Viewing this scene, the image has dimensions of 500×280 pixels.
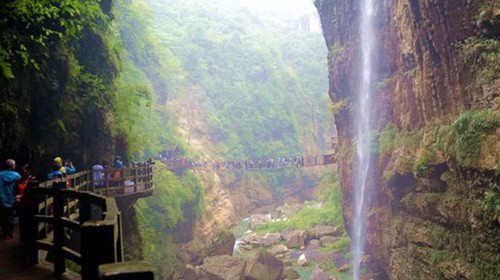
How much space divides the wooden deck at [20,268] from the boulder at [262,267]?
59.5 feet

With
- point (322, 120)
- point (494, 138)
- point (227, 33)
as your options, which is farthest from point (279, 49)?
point (494, 138)

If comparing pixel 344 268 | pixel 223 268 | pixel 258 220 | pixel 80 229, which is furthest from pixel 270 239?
pixel 80 229

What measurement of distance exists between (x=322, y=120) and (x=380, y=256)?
43879 mm

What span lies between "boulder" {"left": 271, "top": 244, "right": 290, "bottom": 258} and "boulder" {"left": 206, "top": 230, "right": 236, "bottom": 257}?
4292 millimetres

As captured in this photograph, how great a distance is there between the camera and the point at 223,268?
77.2 ft

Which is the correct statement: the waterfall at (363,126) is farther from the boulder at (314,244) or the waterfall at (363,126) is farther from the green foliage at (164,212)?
the green foliage at (164,212)

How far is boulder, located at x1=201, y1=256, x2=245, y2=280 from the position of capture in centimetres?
2258

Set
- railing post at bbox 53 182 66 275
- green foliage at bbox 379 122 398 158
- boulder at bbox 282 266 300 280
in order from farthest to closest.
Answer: boulder at bbox 282 266 300 280, green foliage at bbox 379 122 398 158, railing post at bbox 53 182 66 275

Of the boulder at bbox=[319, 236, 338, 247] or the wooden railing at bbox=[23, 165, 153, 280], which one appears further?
the boulder at bbox=[319, 236, 338, 247]

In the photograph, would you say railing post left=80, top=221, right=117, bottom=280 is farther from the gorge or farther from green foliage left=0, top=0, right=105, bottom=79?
green foliage left=0, top=0, right=105, bottom=79

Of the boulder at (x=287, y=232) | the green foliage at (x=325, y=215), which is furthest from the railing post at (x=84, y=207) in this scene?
the boulder at (x=287, y=232)

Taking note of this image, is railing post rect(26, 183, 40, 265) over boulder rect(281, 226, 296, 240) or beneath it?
over

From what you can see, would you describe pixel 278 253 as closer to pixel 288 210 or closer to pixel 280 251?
pixel 280 251

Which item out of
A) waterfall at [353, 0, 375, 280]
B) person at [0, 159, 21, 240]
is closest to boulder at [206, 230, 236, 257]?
waterfall at [353, 0, 375, 280]
